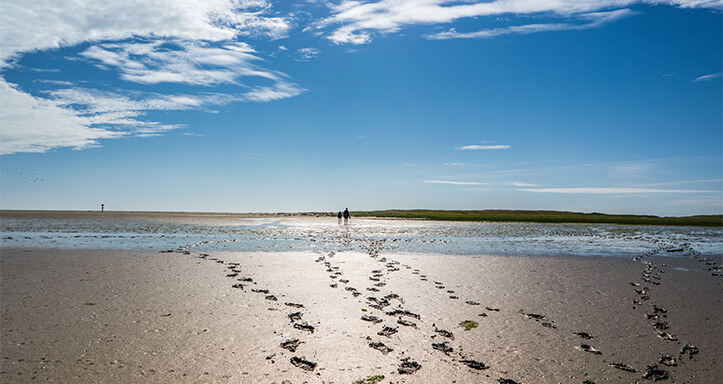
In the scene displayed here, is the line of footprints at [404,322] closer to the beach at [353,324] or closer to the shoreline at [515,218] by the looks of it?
the beach at [353,324]

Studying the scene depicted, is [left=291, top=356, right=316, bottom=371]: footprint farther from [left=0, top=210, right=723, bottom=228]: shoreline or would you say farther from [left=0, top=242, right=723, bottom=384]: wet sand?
[left=0, top=210, right=723, bottom=228]: shoreline

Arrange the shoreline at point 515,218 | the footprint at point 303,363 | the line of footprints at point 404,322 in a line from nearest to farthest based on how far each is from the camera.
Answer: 1. the footprint at point 303,363
2. the line of footprints at point 404,322
3. the shoreline at point 515,218

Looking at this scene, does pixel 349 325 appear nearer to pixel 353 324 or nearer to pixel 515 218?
pixel 353 324

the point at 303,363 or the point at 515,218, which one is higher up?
the point at 515,218

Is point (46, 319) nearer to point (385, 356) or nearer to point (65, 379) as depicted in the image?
point (65, 379)

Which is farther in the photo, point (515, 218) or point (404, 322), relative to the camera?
point (515, 218)

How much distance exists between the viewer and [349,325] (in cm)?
882

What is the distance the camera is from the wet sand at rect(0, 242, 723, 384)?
6.60 meters

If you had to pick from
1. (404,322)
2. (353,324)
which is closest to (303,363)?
(353,324)

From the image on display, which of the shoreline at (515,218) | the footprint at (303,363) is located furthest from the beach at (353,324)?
the shoreline at (515,218)

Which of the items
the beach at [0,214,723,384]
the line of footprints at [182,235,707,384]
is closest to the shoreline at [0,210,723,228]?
the beach at [0,214,723,384]

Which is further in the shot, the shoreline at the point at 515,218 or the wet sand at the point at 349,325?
the shoreline at the point at 515,218

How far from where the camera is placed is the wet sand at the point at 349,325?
6604mm

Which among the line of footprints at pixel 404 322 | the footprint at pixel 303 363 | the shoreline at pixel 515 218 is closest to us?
the footprint at pixel 303 363
